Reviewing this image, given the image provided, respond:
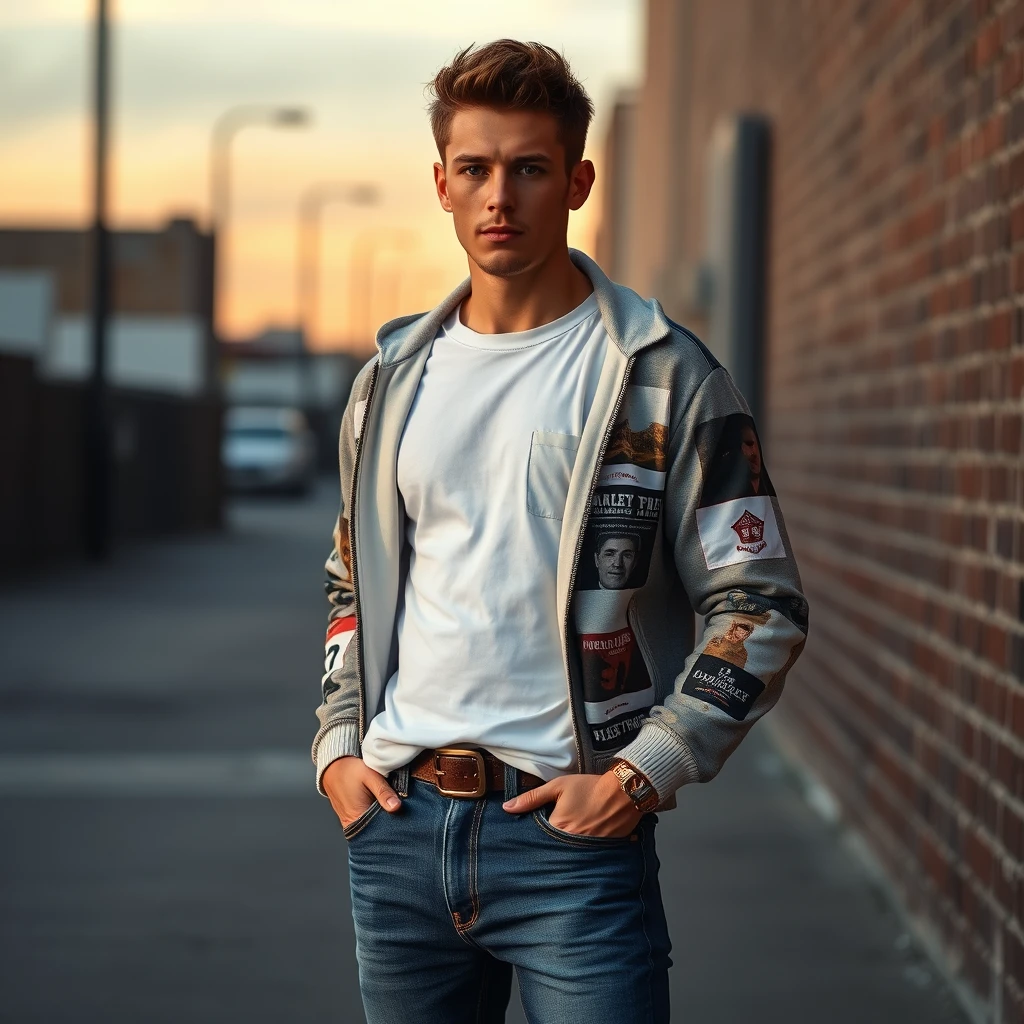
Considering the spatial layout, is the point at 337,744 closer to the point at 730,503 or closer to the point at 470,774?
the point at 470,774

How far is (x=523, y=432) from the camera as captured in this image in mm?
2604

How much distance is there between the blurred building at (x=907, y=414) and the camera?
175 inches

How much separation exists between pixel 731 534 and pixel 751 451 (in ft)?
0.43

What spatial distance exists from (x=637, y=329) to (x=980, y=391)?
7.54ft

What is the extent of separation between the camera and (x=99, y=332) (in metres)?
20.9

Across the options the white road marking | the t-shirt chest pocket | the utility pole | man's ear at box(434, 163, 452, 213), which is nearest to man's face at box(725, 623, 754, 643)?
the t-shirt chest pocket

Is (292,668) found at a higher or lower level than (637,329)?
lower

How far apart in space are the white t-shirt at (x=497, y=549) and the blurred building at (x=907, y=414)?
1924 mm

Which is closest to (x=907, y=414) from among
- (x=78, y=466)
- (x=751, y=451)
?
(x=751, y=451)

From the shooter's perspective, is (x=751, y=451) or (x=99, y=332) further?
(x=99, y=332)

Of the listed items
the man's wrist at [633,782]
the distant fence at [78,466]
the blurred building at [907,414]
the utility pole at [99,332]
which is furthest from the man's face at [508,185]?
the utility pole at [99,332]

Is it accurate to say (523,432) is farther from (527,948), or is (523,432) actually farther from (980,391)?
(980,391)

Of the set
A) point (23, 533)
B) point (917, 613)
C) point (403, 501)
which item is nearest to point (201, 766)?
point (917, 613)

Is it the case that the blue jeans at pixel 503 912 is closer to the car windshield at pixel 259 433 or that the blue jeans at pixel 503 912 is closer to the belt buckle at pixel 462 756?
the belt buckle at pixel 462 756
